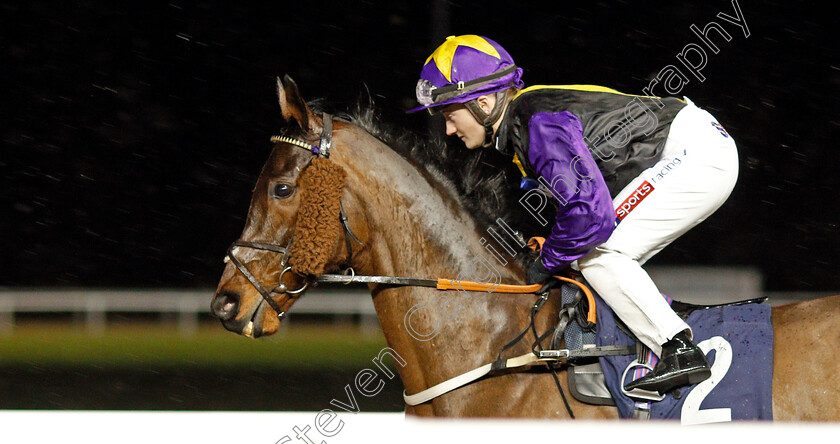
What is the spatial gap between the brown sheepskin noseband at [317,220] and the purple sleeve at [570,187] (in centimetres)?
59

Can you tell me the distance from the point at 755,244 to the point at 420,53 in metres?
5.74

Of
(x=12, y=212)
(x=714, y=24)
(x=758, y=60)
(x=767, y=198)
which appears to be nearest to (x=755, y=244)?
(x=767, y=198)

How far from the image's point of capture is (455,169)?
2355 millimetres

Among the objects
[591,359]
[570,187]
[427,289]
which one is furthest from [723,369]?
[427,289]

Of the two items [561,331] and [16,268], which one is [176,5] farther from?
[561,331]

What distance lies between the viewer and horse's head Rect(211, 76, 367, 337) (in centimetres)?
210

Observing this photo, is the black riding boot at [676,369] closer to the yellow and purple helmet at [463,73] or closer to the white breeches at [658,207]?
the white breeches at [658,207]

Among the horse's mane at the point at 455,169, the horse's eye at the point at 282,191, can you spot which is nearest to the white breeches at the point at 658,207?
the horse's mane at the point at 455,169

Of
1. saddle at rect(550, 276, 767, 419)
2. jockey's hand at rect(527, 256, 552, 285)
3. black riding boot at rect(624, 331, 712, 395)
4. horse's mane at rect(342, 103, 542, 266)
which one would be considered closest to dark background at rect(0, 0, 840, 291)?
horse's mane at rect(342, 103, 542, 266)

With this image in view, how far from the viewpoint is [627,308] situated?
1979 mm

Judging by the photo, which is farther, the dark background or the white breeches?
the dark background

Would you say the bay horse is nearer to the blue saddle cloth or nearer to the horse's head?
the horse's head

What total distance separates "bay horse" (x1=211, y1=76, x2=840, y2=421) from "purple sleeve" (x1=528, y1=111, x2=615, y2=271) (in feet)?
0.89

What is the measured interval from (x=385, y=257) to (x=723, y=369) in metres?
1.00
